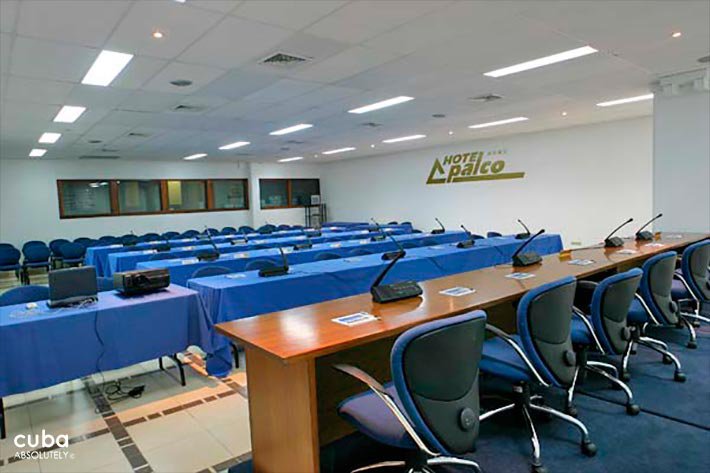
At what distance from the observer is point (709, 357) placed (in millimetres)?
3438

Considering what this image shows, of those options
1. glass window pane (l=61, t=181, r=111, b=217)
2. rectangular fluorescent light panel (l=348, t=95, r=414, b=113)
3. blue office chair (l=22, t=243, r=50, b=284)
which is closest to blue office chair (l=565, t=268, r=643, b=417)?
rectangular fluorescent light panel (l=348, t=95, r=414, b=113)

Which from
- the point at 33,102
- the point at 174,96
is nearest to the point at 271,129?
the point at 174,96

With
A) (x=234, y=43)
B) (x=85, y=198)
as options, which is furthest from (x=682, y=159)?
(x=85, y=198)

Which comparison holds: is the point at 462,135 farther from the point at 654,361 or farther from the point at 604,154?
the point at 654,361

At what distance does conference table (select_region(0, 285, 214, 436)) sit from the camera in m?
2.77

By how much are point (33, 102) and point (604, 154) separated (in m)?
9.51

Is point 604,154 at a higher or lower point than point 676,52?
lower

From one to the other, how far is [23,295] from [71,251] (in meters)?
6.85

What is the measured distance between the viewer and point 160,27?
329cm

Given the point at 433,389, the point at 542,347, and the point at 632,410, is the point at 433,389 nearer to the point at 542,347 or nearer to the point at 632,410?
the point at 542,347

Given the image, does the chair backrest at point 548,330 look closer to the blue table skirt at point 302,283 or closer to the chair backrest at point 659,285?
the chair backrest at point 659,285

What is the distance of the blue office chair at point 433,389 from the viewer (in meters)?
1.60

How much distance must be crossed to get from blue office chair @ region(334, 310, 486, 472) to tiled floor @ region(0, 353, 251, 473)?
4.00 ft

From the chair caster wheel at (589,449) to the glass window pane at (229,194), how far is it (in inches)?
498
